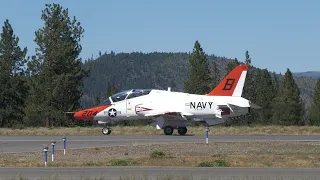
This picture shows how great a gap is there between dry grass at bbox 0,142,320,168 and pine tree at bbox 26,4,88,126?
112ft

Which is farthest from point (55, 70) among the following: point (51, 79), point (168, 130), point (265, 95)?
point (265, 95)

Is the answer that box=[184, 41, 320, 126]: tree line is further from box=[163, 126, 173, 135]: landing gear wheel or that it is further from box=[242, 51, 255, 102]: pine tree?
box=[163, 126, 173, 135]: landing gear wheel

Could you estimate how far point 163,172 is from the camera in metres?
17.3

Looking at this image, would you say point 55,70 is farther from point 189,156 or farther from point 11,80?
point 189,156

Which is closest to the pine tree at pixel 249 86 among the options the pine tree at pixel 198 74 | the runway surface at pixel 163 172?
the pine tree at pixel 198 74

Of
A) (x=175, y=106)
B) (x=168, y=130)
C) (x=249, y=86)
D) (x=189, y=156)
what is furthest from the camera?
(x=249, y=86)

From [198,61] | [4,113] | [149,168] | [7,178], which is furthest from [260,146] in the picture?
[198,61]

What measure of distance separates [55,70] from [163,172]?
46939mm

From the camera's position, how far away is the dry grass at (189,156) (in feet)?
68.1

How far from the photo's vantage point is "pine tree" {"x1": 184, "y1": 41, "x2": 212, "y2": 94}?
244 feet

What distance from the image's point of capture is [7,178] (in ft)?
50.8

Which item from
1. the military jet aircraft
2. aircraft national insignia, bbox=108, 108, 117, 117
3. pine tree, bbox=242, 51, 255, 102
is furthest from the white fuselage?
pine tree, bbox=242, 51, 255, 102

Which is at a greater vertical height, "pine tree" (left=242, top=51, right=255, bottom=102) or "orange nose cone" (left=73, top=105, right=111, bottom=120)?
"pine tree" (left=242, top=51, right=255, bottom=102)

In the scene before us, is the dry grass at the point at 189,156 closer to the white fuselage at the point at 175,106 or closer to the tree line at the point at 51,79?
the white fuselage at the point at 175,106
